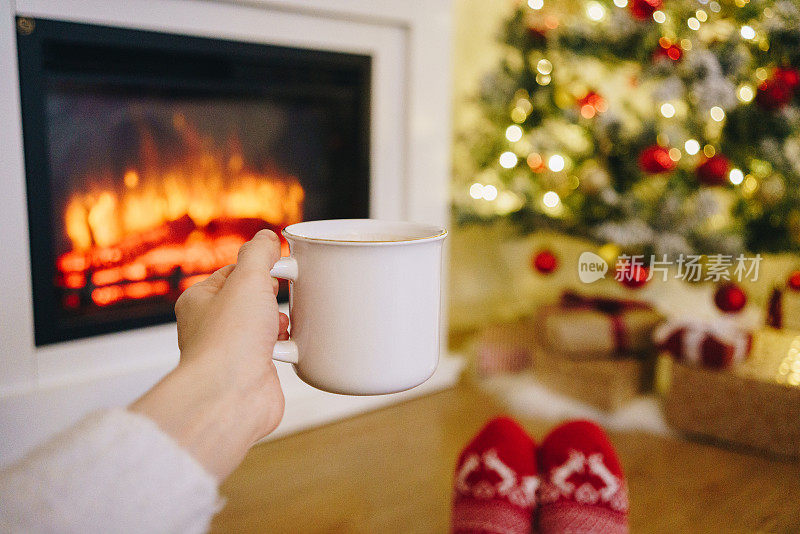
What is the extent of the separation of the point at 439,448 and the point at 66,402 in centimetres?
77

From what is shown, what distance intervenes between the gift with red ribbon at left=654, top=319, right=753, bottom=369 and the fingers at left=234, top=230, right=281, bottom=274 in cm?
114

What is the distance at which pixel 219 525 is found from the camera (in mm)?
1058

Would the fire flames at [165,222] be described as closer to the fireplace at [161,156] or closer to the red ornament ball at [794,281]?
the fireplace at [161,156]

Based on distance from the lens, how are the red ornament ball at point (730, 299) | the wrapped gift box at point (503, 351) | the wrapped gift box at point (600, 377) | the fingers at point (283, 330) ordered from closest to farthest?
1. the fingers at point (283, 330)
2. the red ornament ball at point (730, 299)
3. the wrapped gift box at point (600, 377)
4. the wrapped gift box at point (503, 351)

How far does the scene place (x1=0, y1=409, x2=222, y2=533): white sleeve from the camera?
1.21 feet

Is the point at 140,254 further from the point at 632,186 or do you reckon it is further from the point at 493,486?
the point at 632,186

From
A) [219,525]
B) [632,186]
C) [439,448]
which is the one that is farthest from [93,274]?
[632,186]

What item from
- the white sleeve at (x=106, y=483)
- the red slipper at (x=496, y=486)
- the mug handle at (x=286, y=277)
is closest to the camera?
the white sleeve at (x=106, y=483)

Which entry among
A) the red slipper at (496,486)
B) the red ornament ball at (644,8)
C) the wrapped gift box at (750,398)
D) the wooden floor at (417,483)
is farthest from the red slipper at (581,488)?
the red ornament ball at (644,8)

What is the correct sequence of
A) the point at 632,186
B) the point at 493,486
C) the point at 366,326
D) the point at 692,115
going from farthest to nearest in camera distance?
1. the point at 632,186
2. the point at 692,115
3. the point at 493,486
4. the point at 366,326

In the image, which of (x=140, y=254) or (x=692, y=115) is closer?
(x=140, y=254)

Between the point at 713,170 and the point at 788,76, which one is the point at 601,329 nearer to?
the point at 713,170

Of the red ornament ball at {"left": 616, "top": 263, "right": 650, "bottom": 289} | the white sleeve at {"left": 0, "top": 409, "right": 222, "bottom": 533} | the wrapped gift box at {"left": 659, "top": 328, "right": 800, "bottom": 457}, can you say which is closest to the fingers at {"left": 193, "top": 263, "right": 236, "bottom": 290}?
the white sleeve at {"left": 0, "top": 409, "right": 222, "bottom": 533}

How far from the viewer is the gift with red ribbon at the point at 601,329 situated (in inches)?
59.2
